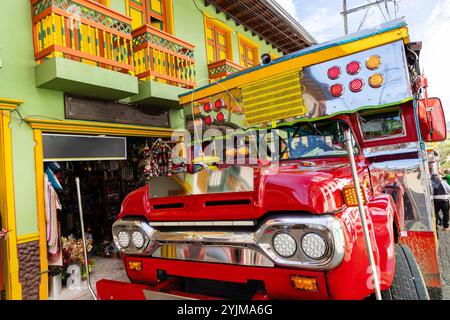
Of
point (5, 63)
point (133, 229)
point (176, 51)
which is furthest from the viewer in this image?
point (176, 51)

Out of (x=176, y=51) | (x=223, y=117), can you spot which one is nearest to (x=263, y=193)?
(x=223, y=117)

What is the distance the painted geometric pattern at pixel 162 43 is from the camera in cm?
633

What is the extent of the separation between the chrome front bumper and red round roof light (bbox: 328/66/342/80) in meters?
2.11

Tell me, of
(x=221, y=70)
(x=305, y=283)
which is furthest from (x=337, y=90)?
(x=221, y=70)

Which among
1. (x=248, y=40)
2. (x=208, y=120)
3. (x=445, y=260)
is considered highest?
(x=248, y=40)

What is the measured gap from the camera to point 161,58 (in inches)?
262

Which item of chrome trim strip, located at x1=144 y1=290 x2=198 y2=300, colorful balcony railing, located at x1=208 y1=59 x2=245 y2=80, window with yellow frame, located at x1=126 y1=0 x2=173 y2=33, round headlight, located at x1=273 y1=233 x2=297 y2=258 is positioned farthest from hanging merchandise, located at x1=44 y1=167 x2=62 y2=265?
colorful balcony railing, located at x1=208 y1=59 x2=245 y2=80

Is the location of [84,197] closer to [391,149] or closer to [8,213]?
[8,213]

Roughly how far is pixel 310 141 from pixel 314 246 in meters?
1.80

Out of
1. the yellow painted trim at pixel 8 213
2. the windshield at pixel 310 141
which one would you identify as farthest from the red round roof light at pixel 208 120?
the yellow painted trim at pixel 8 213

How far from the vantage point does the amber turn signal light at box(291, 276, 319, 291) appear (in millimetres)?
1810
